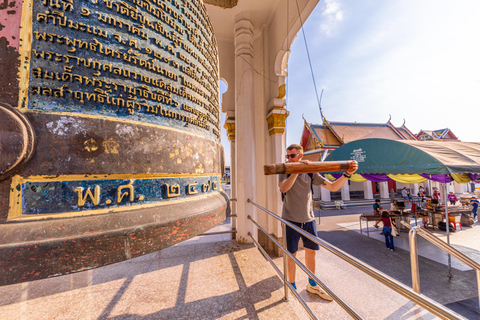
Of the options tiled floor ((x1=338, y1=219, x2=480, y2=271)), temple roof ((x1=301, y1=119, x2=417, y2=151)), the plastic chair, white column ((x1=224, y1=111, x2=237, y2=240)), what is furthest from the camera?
temple roof ((x1=301, y1=119, x2=417, y2=151))

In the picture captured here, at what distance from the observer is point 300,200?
7.90 feet

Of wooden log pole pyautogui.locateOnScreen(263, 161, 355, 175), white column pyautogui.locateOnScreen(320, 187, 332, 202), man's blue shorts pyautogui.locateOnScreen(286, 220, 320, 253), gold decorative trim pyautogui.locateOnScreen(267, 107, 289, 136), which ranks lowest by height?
white column pyautogui.locateOnScreen(320, 187, 332, 202)

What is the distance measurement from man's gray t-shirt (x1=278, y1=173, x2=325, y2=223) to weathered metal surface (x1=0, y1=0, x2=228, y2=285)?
5.11 ft

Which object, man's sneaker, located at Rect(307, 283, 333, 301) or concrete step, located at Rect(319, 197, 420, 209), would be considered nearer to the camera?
man's sneaker, located at Rect(307, 283, 333, 301)

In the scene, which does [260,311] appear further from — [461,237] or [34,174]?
[461,237]

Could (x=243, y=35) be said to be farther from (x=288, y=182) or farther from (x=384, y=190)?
(x=384, y=190)

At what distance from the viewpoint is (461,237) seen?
7184 mm

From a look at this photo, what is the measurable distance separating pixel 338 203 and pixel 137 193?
54.9ft

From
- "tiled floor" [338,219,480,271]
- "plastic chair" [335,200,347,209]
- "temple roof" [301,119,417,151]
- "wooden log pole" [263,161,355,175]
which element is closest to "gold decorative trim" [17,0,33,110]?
"wooden log pole" [263,161,355,175]

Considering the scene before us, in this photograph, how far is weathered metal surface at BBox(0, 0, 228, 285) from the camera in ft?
2.13

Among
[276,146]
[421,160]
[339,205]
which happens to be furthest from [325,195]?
[276,146]

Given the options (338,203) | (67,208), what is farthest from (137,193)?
(338,203)

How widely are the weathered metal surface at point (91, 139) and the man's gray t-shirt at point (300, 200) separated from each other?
1.56 m

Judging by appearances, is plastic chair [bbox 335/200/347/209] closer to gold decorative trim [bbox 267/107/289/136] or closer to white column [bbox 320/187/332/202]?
white column [bbox 320/187/332/202]
